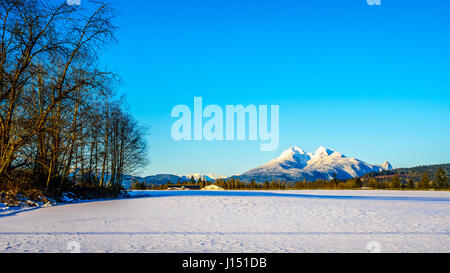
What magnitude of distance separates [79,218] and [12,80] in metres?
A: 7.27

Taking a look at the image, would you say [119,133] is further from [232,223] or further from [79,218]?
[232,223]

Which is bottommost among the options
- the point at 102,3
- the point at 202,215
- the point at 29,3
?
the point at 202,215

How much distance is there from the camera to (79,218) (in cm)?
1175

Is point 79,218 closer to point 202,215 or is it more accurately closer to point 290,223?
point 202,215

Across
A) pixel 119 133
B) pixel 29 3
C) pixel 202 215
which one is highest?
pixel 29 3

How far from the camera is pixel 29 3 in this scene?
13047 mm
